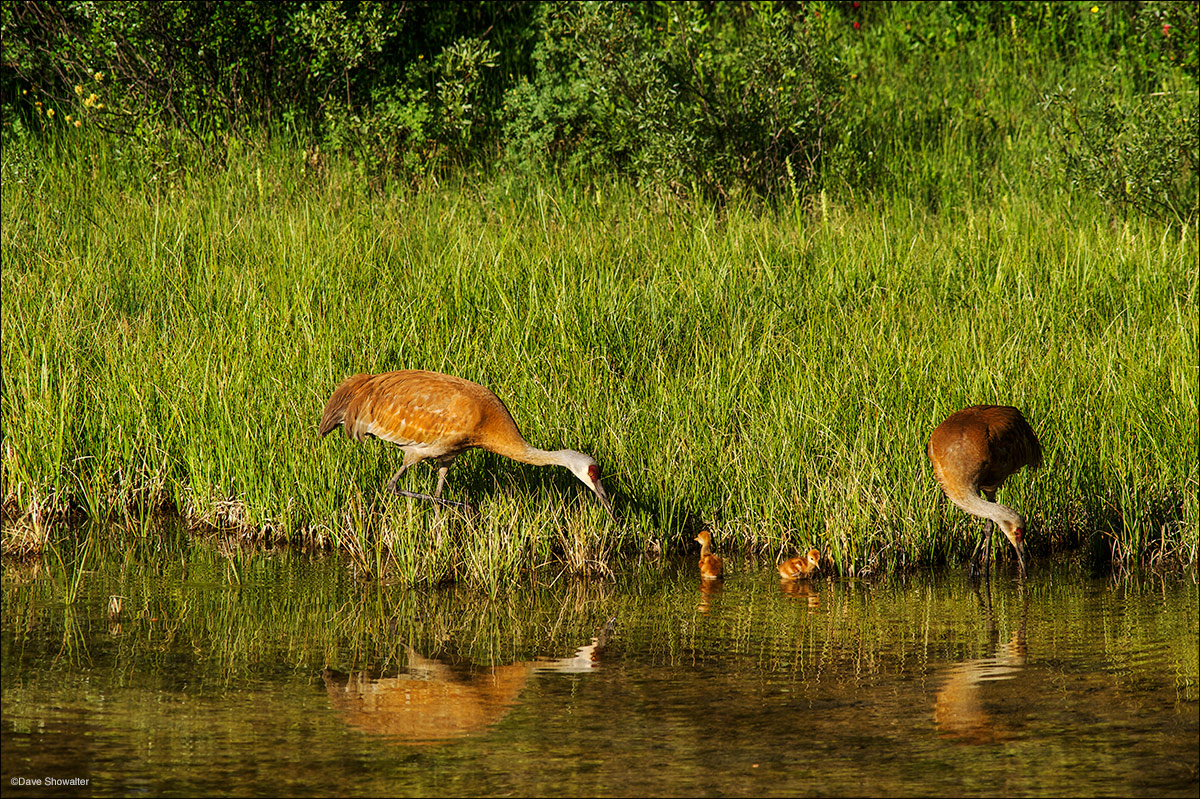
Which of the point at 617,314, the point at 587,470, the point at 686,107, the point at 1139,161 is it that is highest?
the point at 686,107

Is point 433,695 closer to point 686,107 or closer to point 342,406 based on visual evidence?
point 342,406

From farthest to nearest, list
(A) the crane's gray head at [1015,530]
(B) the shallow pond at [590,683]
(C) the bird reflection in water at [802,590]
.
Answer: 1. (A) the crane's gray head at [1015,530]
2. (C) the bird reflection in water at [802,590]
3. (B) the shallow pond at [590,683]

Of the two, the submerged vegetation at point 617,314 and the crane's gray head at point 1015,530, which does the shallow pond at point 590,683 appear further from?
the submerged vegetation at point 617,314

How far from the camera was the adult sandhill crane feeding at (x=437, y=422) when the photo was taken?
6148mm

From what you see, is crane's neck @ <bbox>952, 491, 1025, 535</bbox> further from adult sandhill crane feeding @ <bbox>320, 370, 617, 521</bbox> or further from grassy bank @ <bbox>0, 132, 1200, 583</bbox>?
adult sandhill crane feeding @ <bbox>320, 370, 617, 521</bbox>

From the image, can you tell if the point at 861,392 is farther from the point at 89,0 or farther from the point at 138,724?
the point at 89,0

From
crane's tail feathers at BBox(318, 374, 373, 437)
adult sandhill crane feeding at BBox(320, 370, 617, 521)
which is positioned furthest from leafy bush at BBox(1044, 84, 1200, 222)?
crane's tail feathers at BBox(318, 374, 373, 437)

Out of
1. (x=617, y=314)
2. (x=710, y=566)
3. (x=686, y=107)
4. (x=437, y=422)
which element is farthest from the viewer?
(x=686, y=107)

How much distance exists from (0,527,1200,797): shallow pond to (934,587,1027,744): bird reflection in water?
0.04 ft

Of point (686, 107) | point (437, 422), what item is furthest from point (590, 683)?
point (686, 107)

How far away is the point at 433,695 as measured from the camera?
4.50 metres

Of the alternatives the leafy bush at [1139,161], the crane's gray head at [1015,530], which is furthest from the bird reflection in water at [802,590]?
the leafy bush at [1139,161]

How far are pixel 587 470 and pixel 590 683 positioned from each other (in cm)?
152

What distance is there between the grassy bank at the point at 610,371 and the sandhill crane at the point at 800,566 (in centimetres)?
16
